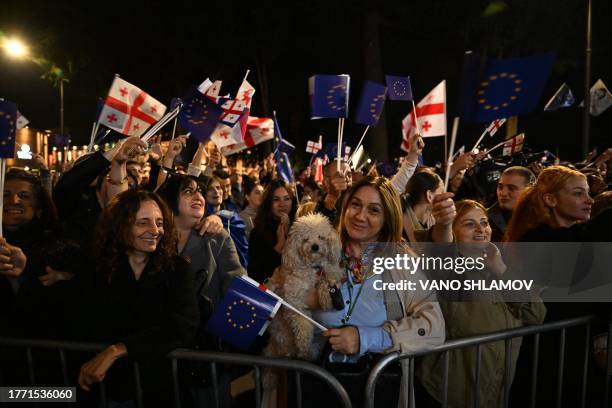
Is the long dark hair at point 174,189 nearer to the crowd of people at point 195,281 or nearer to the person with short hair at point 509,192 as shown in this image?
the crowd of people at point 195,281

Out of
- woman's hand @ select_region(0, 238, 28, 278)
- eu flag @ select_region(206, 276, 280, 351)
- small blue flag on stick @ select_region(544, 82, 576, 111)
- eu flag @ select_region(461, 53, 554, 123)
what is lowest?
eu flag @ select_region(206, 276, 280, 351)

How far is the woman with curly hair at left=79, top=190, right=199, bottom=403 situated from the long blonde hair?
233 centimetres

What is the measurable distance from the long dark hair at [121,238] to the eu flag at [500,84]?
197 centimetres

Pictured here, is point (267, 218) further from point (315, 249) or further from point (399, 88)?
point (315, 249)

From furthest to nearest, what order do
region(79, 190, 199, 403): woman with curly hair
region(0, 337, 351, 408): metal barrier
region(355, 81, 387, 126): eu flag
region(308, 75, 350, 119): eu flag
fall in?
1. region(355, 81, 387, 126): eu flag
2. region(308, 75, 350, 119): eu flag
3. region(79, 190, 199, 403): woman with curly hair
4. region(0, 337, 351, 408): metal barrier

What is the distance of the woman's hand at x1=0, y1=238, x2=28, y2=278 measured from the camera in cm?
281

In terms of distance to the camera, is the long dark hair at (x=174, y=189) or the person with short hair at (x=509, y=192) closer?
the long dark hair at (x=174, y=189)

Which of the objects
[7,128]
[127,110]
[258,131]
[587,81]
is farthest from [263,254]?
[587,81]

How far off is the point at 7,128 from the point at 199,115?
241 cm

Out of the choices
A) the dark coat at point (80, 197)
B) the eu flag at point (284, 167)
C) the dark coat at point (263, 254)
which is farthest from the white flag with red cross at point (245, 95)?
the dark coat at point (80, 197)

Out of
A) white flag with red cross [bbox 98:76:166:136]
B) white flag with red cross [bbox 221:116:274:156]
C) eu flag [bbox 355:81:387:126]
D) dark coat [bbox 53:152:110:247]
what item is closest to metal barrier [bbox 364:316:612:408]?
dark coat [bbox 53:152:110:247]

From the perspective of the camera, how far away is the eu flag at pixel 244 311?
2555mm

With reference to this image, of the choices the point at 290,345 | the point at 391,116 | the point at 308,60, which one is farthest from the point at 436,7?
the point at 290,345

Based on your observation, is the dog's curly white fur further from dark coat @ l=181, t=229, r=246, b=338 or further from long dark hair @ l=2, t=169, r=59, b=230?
long dark hair @ l=2, t=169, r=59, b=230
